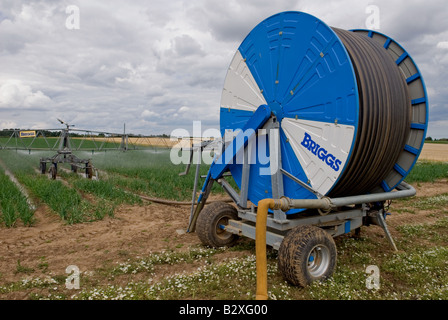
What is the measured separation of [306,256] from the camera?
4.27 meters

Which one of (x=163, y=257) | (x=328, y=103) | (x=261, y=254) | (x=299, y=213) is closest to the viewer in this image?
(x=261, y=254)

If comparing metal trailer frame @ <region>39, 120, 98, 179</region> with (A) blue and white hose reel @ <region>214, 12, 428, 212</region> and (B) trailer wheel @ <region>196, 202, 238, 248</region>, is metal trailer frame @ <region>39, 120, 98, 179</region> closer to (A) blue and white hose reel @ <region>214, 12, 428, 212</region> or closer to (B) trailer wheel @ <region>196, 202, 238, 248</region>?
(B) trailer wheel @ <region>196, 202, 238, 248</region>

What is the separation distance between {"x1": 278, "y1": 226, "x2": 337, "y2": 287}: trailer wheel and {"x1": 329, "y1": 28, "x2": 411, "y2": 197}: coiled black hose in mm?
810

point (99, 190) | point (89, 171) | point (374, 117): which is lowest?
point (99, 190)

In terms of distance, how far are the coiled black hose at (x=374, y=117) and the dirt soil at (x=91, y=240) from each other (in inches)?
91.5

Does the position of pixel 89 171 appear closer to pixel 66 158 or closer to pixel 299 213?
pixel 66 158

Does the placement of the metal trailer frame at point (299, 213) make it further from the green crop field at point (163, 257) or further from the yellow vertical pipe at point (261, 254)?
the yellow vertical pipe at point (261, 254)

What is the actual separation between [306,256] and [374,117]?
2106 millimetres

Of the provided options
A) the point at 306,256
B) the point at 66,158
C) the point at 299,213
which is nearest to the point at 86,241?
the point at 299,213

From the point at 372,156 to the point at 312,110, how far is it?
1.11 meters

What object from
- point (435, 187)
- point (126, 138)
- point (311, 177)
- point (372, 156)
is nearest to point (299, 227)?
point (311, 177)

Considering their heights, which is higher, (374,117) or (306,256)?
(374,117)

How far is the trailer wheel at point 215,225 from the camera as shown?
5.86m

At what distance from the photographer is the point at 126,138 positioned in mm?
21734
